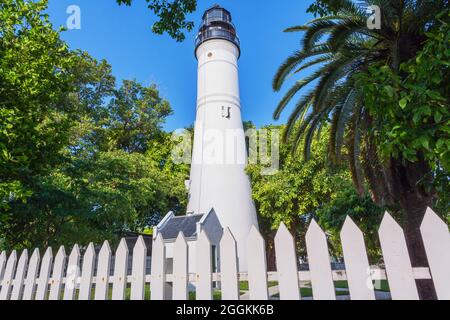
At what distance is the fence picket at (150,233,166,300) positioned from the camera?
2.69 m

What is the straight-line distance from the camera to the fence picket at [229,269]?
7.88 ft

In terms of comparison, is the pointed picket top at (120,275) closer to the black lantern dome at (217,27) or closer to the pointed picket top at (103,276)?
the pointed picket top at (103,276)

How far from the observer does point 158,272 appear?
274cm

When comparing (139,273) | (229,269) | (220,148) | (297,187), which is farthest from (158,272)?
(220,148)

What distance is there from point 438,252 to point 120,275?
2.62 m

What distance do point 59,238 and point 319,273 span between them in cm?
878

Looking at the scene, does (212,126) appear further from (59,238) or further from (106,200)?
(59,238)

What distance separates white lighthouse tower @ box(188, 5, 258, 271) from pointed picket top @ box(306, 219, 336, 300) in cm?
1318

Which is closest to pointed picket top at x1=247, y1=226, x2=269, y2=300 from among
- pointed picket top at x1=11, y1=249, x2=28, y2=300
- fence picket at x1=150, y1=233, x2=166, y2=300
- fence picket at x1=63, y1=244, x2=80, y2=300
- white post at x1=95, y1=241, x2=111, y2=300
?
fence picket at x1=150, y1=233, x2=166, y2=300

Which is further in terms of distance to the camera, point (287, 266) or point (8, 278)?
point (8, 278)

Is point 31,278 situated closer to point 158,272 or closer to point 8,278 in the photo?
point 8,278

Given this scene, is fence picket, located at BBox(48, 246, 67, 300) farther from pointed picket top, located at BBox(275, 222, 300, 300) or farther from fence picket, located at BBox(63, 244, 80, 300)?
pointed picket top, located at BBox(275, 222, 300, 300)
